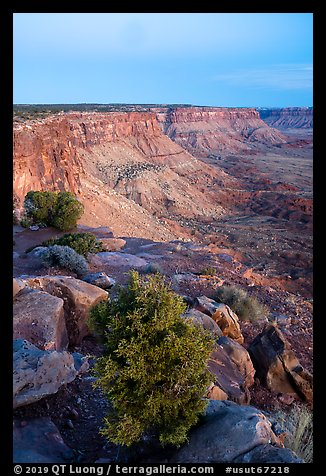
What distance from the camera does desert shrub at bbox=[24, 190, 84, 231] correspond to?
19031 millimetres

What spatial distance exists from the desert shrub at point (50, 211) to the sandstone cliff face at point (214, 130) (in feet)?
228

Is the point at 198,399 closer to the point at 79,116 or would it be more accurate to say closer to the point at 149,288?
the point at 149,288

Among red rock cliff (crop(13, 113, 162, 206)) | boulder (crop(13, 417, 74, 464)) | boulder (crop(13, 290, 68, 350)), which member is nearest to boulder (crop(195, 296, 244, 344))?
boulder (crop(13, 290, 68, 350))

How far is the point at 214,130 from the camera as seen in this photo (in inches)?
4045

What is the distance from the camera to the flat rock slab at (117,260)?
13.4m

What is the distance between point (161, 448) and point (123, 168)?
42311 mm

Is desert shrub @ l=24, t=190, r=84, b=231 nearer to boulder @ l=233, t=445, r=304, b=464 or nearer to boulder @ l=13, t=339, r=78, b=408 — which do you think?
boulder @ l=13, t=339, r=78, b=408

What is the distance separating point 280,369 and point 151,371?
16.7 ft

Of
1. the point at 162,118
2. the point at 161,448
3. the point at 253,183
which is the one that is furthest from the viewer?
the point at 162,118

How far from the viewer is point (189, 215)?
3950cm

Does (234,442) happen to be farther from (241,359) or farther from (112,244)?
(112,244)

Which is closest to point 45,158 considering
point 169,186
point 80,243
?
point 80,243
